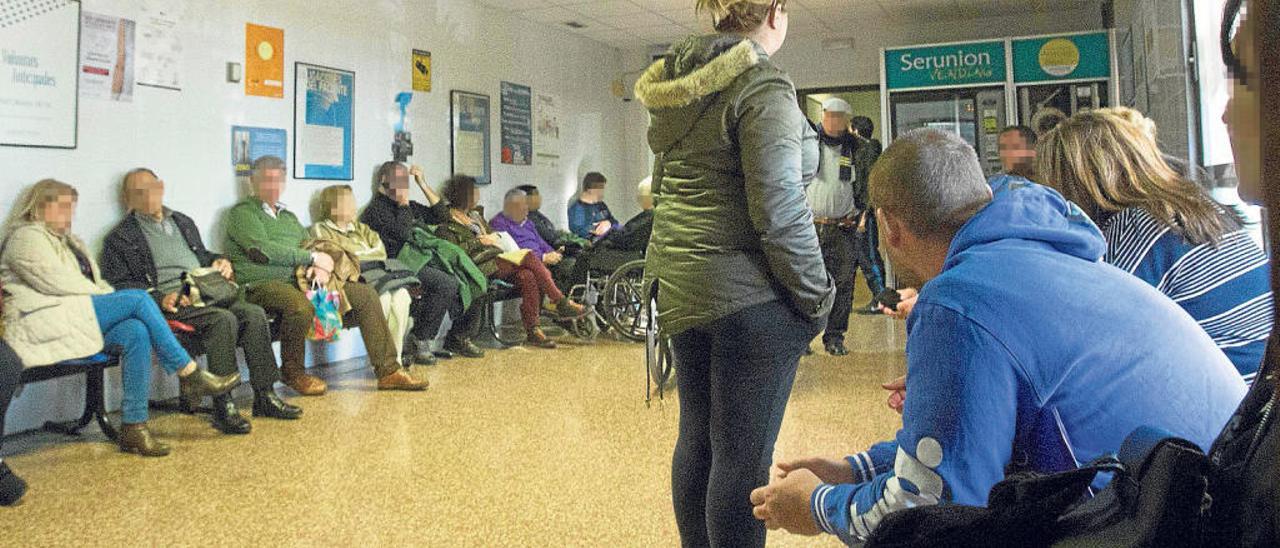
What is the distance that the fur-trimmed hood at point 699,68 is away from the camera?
5.55 feet

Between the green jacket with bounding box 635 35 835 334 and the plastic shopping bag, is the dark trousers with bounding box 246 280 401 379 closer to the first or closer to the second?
the plastic shopping bag

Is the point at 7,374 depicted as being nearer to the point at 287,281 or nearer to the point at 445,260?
the point at 287,281

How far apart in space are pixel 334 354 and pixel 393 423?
76.3 inches

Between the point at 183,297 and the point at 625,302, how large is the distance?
295 centimetres

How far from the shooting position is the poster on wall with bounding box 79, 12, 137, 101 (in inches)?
170

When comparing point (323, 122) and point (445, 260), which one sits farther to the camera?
point (445, 260)

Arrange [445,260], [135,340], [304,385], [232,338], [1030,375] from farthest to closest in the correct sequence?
[445,260] → [304,385] → [232,338] → [135,340] → [1030,375]

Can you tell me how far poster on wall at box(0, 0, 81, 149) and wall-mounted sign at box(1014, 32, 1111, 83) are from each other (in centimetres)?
707

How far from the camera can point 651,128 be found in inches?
73.8

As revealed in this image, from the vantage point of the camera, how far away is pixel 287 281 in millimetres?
4695

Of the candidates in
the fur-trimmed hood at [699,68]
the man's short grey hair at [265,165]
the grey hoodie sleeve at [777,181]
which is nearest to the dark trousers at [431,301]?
the man's short grey hair at [265,165]

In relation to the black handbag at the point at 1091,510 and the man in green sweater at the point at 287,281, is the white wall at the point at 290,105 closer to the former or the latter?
the man in green sweater at the point at 287,281

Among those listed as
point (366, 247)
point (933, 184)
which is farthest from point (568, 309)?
point (933, 184)

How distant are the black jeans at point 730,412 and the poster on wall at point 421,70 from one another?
515 cm
